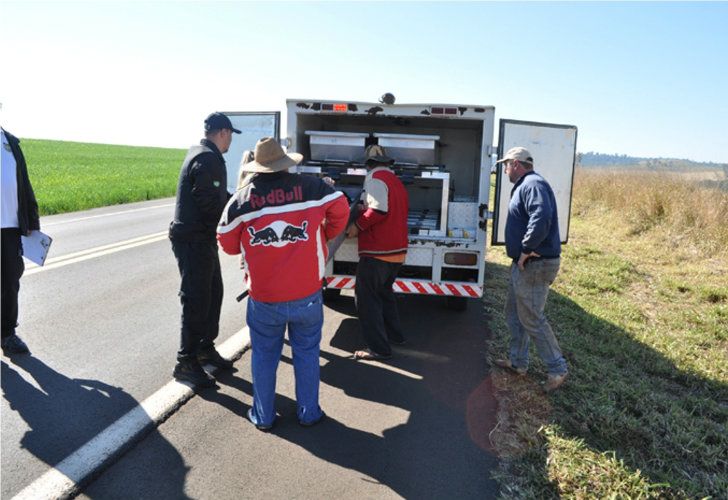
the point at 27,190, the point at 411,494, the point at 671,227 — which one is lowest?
the point at 411,494

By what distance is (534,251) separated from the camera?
440 cm

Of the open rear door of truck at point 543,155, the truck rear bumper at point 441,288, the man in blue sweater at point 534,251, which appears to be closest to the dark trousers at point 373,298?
the truck rear bumper at point 441,288

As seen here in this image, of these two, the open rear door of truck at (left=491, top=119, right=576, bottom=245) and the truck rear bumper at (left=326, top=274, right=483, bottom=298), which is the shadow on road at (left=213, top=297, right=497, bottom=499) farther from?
the open rear door of truck at (left=491, top=119, right=576, bottom=245)

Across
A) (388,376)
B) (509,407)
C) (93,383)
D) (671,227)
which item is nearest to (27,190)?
(93,383)

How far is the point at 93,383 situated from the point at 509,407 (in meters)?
3.21

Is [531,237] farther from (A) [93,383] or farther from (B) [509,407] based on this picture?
(A) [93,383]

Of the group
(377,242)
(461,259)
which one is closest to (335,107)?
(377,242)

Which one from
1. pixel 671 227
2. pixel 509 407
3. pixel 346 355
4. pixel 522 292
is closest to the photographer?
pixel 509 407

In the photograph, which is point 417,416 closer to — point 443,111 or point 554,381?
point 554,381

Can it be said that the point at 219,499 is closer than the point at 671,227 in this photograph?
Yes

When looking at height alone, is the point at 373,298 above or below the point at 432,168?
below

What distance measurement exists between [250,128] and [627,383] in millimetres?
4807

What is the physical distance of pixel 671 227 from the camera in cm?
1218

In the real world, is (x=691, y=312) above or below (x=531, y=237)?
below
